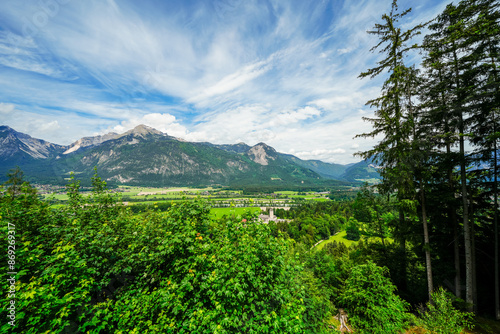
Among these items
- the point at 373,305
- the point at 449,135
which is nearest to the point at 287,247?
the point at 373,305

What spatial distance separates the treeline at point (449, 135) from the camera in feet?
33.8

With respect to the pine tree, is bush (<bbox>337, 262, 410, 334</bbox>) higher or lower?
lower

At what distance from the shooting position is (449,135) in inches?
444

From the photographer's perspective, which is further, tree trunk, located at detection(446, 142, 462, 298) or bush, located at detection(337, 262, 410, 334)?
tree trunk, located at detection(446, 142, 462, 298)

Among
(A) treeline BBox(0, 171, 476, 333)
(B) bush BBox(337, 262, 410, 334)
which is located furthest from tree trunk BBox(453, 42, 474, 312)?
(A) treeline BBox(0, 171, 476, 333)

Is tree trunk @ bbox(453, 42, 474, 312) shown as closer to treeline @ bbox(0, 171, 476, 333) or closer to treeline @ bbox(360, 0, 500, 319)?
treeline @ bbox(360, 0, 500, 319)

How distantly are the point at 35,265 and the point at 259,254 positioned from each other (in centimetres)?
751

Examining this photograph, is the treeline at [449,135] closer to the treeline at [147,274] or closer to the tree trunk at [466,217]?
the tree trunk at [466,217]

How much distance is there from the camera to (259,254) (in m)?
6.71

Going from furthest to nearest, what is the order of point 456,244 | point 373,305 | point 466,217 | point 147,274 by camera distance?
point 456,244 < point 466,217 < point 373,305 < point 147,274

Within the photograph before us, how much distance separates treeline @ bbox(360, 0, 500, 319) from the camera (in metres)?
10.3

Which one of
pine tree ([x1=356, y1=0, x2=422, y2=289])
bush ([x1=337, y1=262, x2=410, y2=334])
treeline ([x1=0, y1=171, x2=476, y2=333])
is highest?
pine tree ([x1=356, y1=0, x2=422, y2=289])

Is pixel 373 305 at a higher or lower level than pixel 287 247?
lower

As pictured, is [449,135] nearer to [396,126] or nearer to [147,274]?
[396,126]
